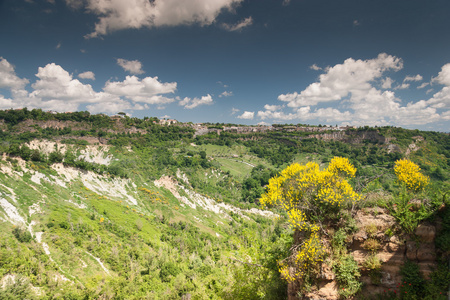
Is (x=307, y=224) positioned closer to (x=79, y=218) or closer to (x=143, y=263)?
(x=143, y=263)

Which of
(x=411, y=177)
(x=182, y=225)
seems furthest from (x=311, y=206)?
(x=182, y=225)

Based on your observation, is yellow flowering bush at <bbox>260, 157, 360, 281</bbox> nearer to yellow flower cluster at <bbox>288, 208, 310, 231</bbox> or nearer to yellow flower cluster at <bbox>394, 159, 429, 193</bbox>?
yellow flower cluster at <bbox>288, 208, 310, 231</bbox>

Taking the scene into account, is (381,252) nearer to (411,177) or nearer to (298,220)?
(298,220)

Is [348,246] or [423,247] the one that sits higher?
[423,247]

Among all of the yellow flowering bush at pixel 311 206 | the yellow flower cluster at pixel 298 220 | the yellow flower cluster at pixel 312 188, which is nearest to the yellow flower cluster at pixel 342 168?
the yellow flower cluster at pixel 312 188

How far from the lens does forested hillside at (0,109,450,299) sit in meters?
7.54

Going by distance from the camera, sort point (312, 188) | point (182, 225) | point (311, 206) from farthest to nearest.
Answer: point (182, 225) → point (312, 188) → point (311, 206)

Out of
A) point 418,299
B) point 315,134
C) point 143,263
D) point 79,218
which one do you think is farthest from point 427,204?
point 315,134

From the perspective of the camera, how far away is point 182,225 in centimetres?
5253

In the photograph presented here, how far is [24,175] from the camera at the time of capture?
37812 millimetres

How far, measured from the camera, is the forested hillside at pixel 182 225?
7539 mm

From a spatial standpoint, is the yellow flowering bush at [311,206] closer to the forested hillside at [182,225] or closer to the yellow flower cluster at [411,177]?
the forested hillside at [182,225]

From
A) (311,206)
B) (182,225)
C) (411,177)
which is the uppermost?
(411,177)

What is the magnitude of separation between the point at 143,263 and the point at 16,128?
95.2 meters
